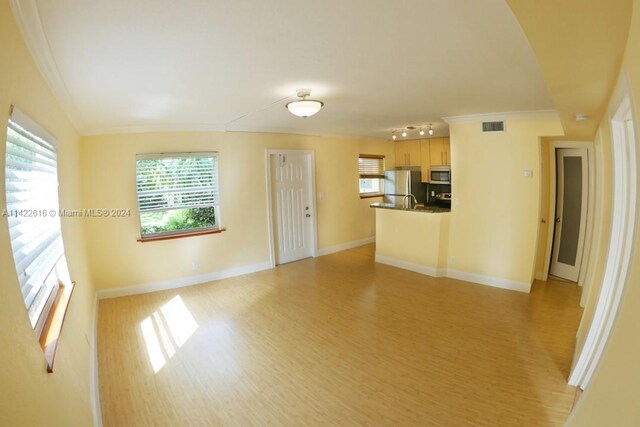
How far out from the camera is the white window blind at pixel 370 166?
22.2 ft

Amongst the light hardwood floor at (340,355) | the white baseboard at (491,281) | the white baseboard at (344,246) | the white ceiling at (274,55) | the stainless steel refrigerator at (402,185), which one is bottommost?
the light hardwood floor at (340,355)

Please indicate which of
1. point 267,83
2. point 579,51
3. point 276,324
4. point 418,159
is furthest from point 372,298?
point 418,159

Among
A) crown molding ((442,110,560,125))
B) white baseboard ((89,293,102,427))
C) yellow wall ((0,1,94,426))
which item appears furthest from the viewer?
crown molding ((442,110,560,125))

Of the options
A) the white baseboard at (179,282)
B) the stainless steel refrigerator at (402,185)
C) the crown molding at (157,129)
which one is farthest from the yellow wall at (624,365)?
the stainless steel refrigerator at (402,185)

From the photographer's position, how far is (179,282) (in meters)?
4.51

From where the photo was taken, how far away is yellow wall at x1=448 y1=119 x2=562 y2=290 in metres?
3.84

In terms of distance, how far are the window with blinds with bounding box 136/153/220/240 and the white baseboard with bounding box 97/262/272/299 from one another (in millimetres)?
742

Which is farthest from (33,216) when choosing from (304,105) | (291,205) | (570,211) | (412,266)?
(570,211)

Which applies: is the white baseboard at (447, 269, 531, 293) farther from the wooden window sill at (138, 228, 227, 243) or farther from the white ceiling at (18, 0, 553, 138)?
the wooden window sill at (138, 228, 227, 243)

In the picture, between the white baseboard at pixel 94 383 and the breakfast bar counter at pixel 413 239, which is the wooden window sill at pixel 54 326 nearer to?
the white baseboard at pixel 94 383

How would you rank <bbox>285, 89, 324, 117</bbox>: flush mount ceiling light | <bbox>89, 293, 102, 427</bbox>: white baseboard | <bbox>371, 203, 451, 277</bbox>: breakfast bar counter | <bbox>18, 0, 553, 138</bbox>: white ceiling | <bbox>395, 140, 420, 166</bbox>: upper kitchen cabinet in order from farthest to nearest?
1. <bbox>395, 140, 420, 166</bbox>: upper kitchen cabinet
2. <bbox>371, 203, 451, 277</bbox>: breakfast bar counter
3. <bbox>285, 89, 324, 117</bbox>: flush mount ceiling light
4. <bbox>89, 293, 102, 427</bbox>: white baseboard
5. <bbox>18, 0, 553, 138</bbox>: white ceiling

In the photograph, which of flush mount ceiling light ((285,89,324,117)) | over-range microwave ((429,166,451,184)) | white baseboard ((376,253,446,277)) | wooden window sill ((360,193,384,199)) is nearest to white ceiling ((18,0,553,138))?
flush mount ceiling light ((285,89,324,117))

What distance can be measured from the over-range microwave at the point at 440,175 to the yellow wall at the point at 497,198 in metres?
1.73

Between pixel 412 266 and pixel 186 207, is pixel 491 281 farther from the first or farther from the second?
pixel 186 207
